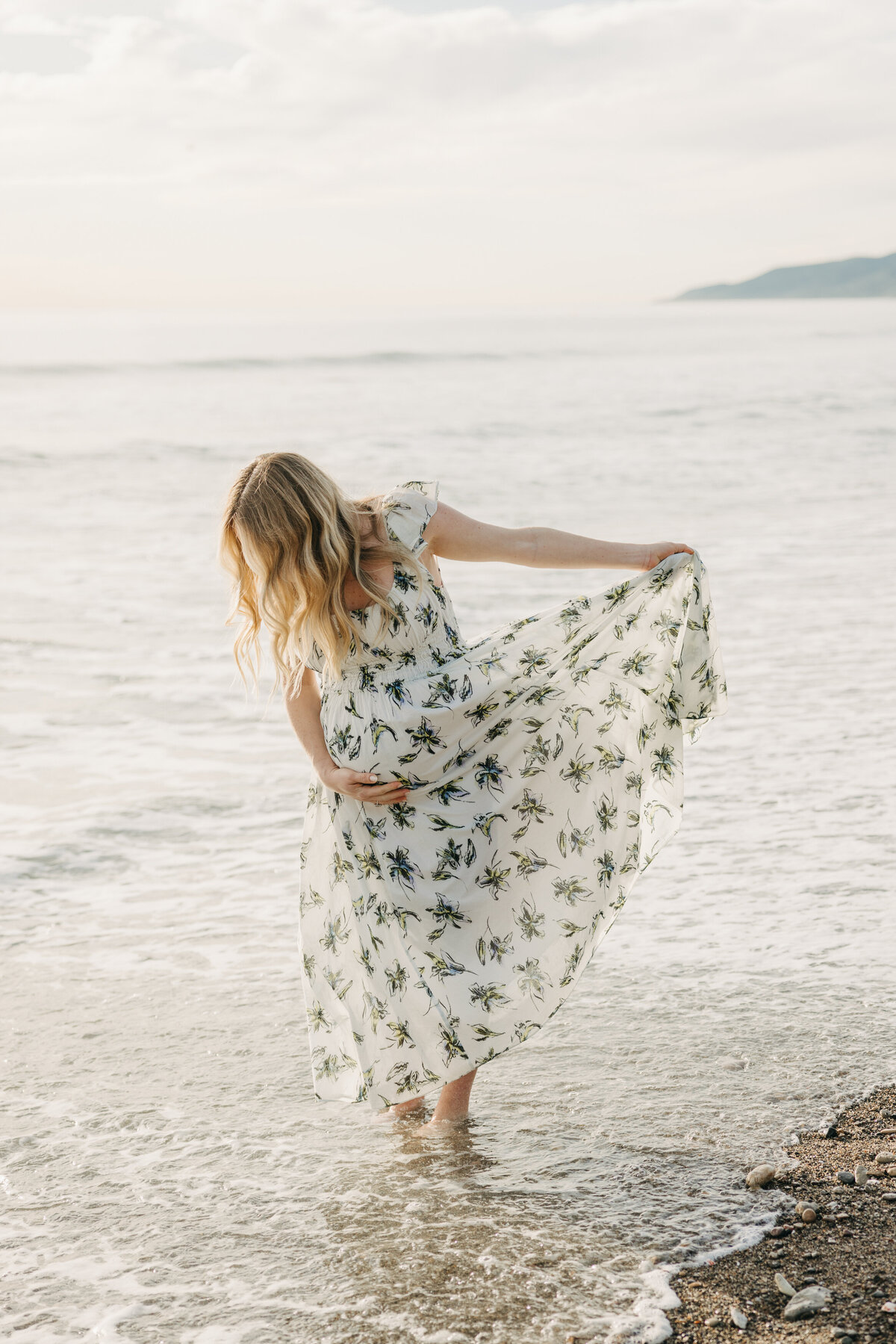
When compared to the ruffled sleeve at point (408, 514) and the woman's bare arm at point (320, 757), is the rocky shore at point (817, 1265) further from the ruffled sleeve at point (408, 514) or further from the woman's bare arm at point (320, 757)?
the ruffled sleeve at point (408, 514)

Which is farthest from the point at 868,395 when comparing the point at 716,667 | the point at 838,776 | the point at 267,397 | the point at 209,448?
the point at 716,667

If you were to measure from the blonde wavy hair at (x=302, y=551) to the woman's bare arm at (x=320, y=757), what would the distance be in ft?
0.58

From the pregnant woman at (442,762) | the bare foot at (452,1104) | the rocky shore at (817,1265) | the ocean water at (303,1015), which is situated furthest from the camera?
the bare foot at (452,1104)

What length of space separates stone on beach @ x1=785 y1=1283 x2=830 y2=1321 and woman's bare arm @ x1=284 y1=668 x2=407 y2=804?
1.39 meters

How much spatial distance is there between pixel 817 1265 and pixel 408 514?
1.91 m

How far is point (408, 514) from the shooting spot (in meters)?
3.13

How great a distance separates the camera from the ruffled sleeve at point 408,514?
3109 millimetres

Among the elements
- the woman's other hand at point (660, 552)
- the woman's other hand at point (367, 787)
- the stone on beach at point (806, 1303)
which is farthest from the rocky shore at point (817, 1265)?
the woman's other hand at point (660, 552)

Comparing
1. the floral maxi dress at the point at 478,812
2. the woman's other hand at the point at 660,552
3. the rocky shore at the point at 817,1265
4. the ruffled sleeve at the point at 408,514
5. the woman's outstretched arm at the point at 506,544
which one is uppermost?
the ruffled sleeve at the point at 408,514

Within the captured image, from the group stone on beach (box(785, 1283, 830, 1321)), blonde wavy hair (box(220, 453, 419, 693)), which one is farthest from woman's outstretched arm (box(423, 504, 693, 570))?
stone on beach (box(785, 1283, 830, 1321))

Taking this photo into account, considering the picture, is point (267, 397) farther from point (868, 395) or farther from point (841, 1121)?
point (841, 1121)

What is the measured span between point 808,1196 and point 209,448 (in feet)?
73.5

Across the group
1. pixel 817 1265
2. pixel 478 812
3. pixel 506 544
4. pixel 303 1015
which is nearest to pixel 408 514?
pixel 506 544

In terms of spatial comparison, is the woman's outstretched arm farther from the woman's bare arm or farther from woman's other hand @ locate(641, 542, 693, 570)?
the woman's bare arm
